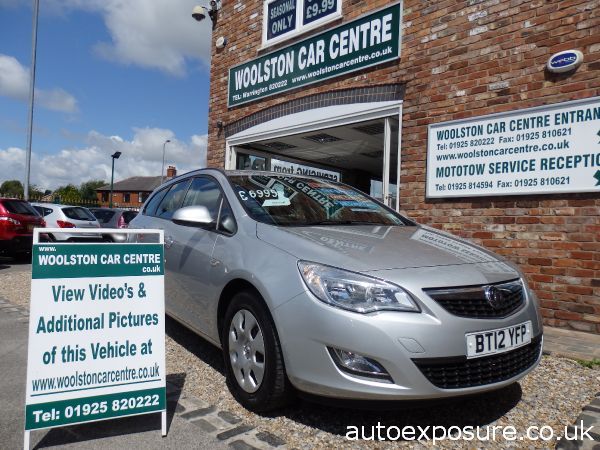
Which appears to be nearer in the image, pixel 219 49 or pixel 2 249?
pixel 219 49

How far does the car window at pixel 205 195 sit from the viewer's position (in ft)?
11.8

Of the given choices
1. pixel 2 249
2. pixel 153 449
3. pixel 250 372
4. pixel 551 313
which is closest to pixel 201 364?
pixel 250 372

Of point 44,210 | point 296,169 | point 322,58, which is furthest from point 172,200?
point 44,210

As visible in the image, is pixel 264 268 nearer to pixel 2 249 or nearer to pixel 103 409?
pixel 103 409

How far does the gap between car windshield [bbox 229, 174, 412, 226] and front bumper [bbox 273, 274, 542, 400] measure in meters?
0.91

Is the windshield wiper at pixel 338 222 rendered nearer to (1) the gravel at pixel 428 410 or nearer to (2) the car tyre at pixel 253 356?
(2) the car tyre at pixel 253 356

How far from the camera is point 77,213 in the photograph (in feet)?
43.3

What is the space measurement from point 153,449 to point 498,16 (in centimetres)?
547

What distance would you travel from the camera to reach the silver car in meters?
2.27

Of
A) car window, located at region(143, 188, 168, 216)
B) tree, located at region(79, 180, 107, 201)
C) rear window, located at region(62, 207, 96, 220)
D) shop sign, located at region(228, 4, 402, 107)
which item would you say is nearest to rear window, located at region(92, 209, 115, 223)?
rear window, located at region(62, 207, 96, 220)

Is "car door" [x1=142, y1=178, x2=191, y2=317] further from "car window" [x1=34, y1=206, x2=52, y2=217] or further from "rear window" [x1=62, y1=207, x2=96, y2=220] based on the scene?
"car window" [x1=34, y1=206, x2=52, y2=217]

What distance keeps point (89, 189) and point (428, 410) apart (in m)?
95.1

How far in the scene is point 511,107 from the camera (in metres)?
5.16

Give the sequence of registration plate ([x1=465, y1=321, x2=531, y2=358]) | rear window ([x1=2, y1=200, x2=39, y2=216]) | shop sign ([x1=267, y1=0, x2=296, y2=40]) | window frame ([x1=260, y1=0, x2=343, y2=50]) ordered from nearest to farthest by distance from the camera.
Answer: registration plate ([x1=465, y1=321, x2=531, y2=358])
window frame ([x1=260, y1=0, x2=343, y2=50])
shop sign ([x1=267, y1=0, x2=296, y2=40])
rear window ([x1=2, y1=200, x2=39, y2=216])
